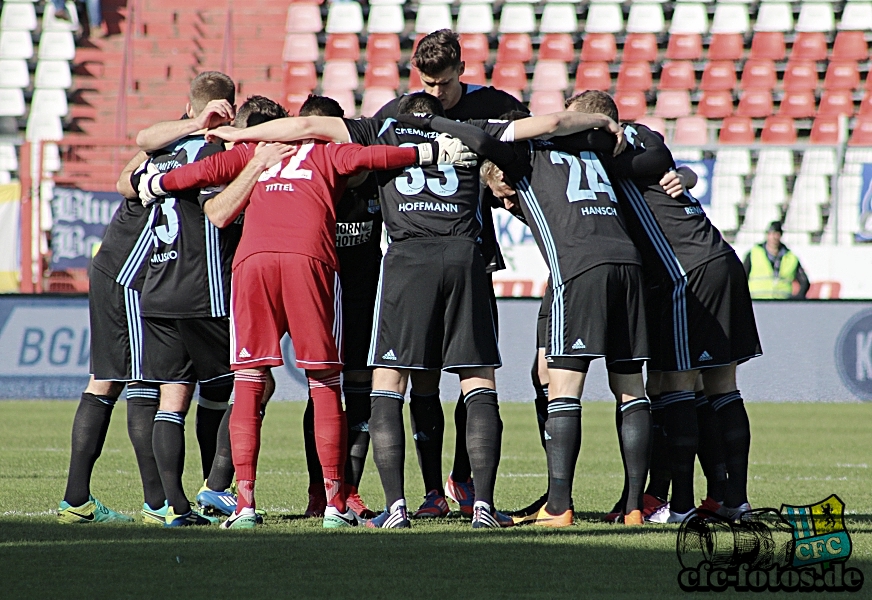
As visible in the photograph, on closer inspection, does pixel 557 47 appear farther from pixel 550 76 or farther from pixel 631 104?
pixel 631 104

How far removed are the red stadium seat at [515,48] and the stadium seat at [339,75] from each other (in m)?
2.41

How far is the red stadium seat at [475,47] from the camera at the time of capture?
810 inches

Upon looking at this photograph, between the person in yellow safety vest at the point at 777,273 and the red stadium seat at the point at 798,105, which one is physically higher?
the red stadium seat at the point at 798,105

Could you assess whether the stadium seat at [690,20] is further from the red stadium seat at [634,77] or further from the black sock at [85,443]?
the black sock at [85,443]

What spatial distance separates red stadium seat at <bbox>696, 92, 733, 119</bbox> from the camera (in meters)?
19.3

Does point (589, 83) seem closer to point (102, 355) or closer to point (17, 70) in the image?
point (17, 70)

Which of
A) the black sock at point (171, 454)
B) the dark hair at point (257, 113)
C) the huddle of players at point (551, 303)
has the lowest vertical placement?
the black sock at point (171, 454)

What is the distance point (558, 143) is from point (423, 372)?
128 centimetres

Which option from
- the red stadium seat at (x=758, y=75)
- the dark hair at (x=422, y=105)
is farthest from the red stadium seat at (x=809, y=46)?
the dark hair at (x=422, y=105)

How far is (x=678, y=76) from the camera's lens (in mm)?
19906

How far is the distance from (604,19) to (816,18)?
335cm

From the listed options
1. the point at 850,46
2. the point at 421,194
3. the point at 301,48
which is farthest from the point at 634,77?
the point at 421,194

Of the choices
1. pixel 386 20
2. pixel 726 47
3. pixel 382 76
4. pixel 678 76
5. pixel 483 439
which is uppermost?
pixel 386 20

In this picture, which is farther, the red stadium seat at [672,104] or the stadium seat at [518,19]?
the stadium seat at [518,19]
